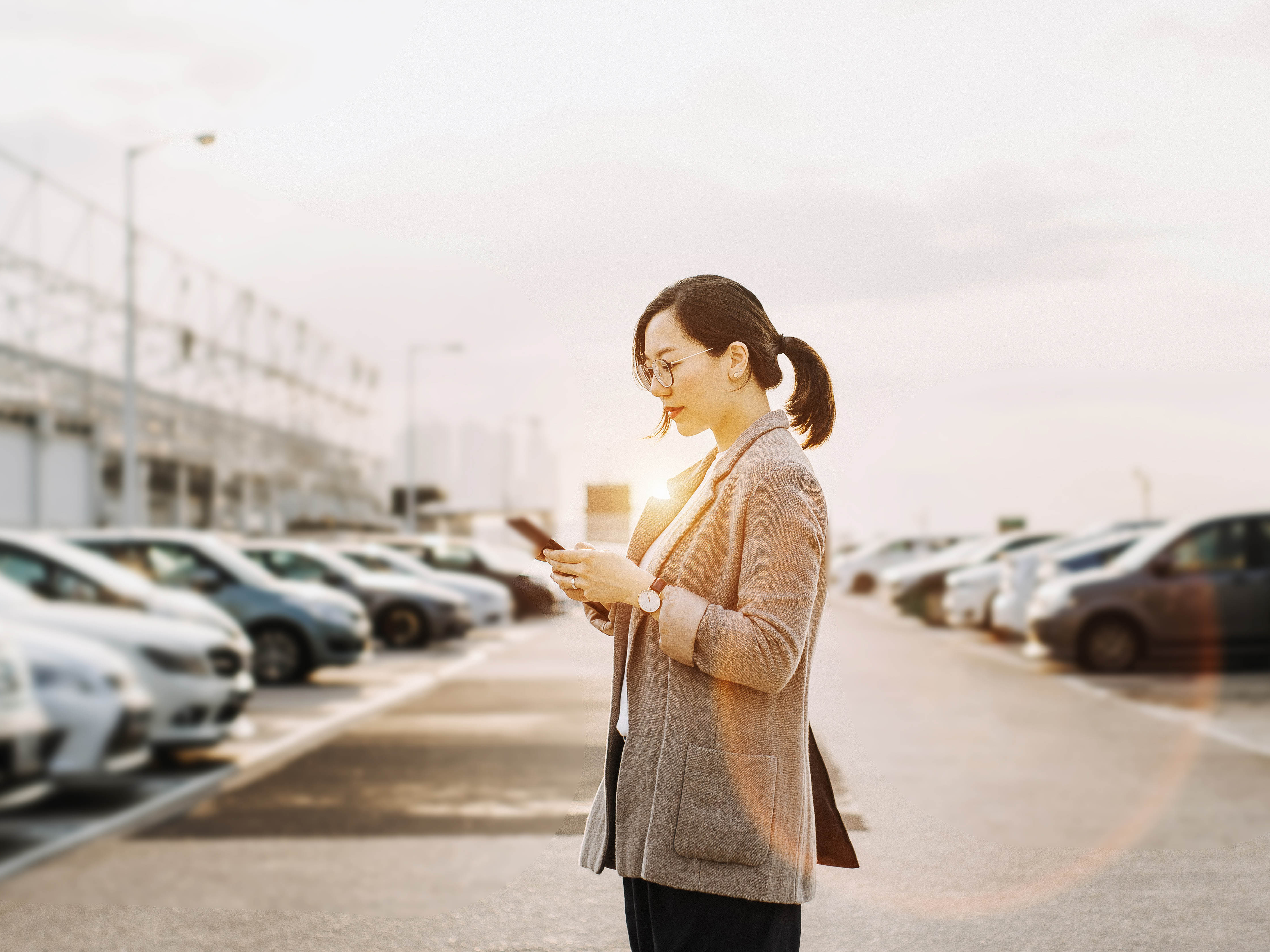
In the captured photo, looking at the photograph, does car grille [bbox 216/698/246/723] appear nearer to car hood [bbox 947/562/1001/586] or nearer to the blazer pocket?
the blazer pocket

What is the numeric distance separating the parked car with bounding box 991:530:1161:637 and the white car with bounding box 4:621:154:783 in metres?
12.9

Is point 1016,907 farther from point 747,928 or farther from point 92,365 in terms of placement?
point 92,365

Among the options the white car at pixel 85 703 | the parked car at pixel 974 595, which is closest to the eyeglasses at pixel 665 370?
the white car at pixel 85 703

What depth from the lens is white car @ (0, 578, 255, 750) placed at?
9320 mm

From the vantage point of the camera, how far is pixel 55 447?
140ft

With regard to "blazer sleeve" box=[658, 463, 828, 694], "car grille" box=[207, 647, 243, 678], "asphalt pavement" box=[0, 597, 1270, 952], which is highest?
"blazer sleeve" box=[658, 463, 828, 694]

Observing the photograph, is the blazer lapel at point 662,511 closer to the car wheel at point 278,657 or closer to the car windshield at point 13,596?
the car windshield at point 13,596

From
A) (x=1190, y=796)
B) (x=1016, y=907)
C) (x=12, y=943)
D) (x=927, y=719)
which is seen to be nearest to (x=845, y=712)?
(x=927, y=719)

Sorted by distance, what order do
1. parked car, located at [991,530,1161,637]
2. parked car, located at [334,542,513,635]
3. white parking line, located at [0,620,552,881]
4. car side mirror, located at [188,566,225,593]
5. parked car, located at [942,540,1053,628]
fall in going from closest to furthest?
white parking line, located at [0,620,552,881] < car side mirror, located at [188,566,225,593] < parked car, located at [991,530,1161,637] < parked car, located at [942,540,1053,628] < parked car, located at [334,542,513,635]

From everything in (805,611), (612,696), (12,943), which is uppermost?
(805,611)

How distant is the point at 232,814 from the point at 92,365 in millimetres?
38729

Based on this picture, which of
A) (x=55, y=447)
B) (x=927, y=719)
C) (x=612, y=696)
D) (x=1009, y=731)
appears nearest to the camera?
(x=612, y=696)

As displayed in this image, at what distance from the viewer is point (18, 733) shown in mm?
7090

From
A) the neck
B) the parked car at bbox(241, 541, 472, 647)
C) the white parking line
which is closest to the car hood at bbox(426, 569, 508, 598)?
the parked car at bbox(241, 541, 472, 647)
